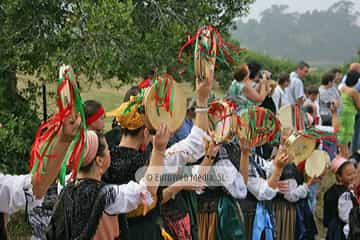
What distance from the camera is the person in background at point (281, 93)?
7833mm

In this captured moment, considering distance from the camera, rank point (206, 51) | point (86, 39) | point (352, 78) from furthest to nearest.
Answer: point (352, 78) → point (86, 39) → point (206, 51)

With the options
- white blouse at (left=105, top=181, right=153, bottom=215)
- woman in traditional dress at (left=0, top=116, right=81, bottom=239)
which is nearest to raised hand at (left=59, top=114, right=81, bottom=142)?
woman in traditional dress at (left=0, top=116, right=81, bottom=239)

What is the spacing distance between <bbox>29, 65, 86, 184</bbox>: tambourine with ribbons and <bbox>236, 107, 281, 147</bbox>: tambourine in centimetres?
168

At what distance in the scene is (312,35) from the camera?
210 ft

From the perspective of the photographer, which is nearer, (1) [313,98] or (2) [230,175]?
(2) [230,175]

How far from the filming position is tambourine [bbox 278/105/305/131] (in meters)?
5.09

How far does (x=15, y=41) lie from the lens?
18.4 feet

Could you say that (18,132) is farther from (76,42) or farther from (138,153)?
(138,153)

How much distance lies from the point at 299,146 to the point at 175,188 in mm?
1595

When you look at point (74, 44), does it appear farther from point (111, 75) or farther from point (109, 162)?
point (109, 162)

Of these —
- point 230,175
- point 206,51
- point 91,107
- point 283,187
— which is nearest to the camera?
point 91,107

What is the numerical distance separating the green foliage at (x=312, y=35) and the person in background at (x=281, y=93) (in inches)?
1892

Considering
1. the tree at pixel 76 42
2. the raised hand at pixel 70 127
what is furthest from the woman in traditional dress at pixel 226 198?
the tree at pixel 76 42

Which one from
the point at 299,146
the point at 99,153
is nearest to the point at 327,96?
the point at 299,146
